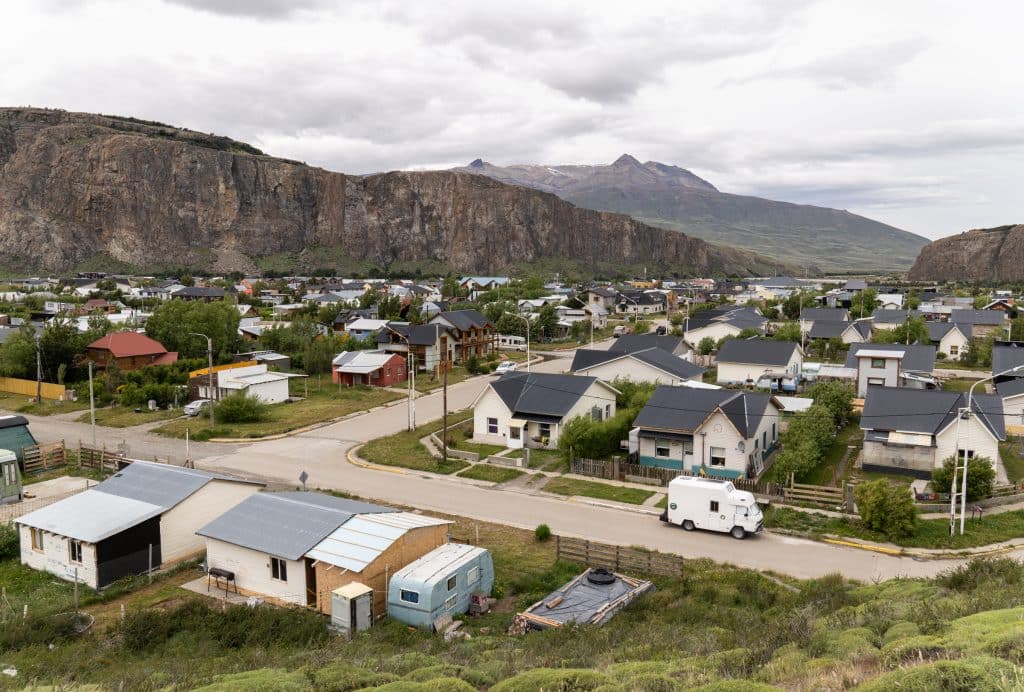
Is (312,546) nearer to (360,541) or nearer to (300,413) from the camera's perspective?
(360,541)

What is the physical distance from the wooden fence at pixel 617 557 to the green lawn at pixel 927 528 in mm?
5674

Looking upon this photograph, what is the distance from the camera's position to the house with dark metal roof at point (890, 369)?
4053cm

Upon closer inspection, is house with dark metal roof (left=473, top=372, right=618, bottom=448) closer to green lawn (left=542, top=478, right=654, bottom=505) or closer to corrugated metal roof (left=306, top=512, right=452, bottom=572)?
green lawn (left=542, top=478, right=654, bottom=505)

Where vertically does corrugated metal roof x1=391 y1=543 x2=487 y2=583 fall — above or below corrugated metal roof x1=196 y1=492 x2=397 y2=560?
below

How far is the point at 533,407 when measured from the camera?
33531 mm

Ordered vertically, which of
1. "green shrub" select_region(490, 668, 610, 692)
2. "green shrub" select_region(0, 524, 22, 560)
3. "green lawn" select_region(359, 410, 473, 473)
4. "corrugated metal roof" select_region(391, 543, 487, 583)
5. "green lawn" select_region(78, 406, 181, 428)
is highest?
"green shrub" select_region(490, 668, 610, 692)

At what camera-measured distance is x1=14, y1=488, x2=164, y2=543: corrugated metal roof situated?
60.8 feet

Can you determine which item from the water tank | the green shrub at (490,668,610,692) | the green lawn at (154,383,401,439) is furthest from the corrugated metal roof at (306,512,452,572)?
the green lawn at (154,383,401,439)

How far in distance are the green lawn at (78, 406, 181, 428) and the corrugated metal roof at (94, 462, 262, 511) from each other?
60.2ft

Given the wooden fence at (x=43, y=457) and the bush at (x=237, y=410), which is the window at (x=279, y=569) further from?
the bush at (x=237, y=410)

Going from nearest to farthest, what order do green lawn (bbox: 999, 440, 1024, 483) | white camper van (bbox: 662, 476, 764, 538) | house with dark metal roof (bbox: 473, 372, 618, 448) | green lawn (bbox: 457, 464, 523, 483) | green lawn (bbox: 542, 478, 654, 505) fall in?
white camper van (bbox: 662, 476, 764, 538)
green lawn (bbox: 542, 478, 654, 505)
green lawn (bbox: 999, 440, 1024, 483)
green lawn (bbox: 457, 464, 523, 483)
house with dark metal roof (bbox: 473, 372, 618, 448)

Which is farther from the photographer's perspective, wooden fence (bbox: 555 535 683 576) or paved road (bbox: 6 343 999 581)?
paved road (bbox: 6 343 999 581)


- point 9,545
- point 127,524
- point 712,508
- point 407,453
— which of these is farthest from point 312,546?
point 407,453

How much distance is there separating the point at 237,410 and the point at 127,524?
2055 centimetres
